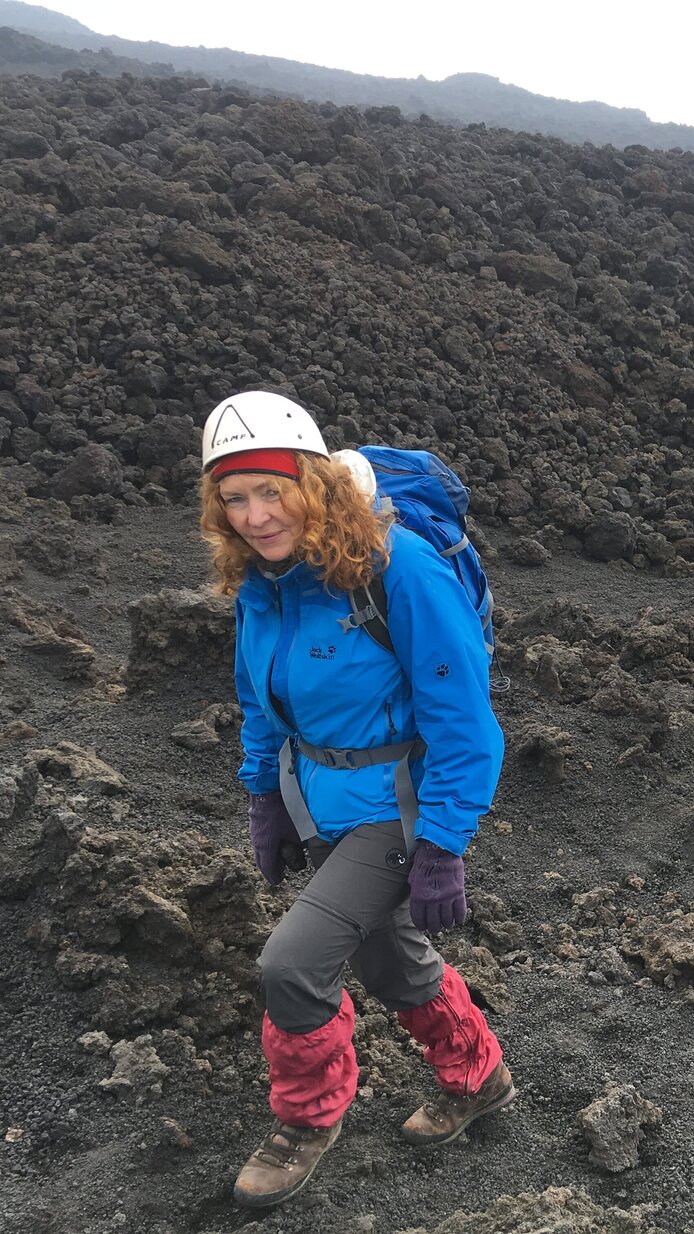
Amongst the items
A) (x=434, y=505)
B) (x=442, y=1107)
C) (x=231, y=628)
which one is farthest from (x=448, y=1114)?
(x=231, y=628)

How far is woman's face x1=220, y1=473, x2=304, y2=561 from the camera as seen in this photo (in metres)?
2.32

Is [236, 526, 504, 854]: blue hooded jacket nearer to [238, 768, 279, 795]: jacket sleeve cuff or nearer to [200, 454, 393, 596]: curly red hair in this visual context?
[200, 454, 393, 596]: curly red hair

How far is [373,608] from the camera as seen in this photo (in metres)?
2.29

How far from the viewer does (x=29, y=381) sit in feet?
32.2

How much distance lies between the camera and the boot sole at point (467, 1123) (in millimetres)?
2779

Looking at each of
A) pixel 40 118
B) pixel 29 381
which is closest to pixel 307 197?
pixel 40 118

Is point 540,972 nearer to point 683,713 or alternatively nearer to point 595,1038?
point 595,1038

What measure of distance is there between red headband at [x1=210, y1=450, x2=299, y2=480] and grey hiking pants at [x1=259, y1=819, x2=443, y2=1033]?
857 mm

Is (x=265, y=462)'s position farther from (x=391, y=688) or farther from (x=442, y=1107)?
(x=442, y=1107)

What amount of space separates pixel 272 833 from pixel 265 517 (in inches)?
36.2

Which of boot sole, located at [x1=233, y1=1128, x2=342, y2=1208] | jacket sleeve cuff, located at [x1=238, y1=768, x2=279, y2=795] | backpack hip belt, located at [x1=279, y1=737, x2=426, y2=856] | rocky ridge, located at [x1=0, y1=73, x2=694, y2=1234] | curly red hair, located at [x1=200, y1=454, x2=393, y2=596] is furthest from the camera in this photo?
rocky ridge, located at [x1=0, y1=73, x2=694, y2=1234]

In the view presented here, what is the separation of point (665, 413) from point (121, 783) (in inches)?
359

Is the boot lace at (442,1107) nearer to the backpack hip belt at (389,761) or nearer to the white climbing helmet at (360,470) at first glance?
the backpack hip belt at (389,761)

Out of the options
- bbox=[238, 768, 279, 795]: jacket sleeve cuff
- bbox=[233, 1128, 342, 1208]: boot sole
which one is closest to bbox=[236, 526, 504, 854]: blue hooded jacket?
bbox=[238, 768, 279, 795]: jacket sleeve cuff
